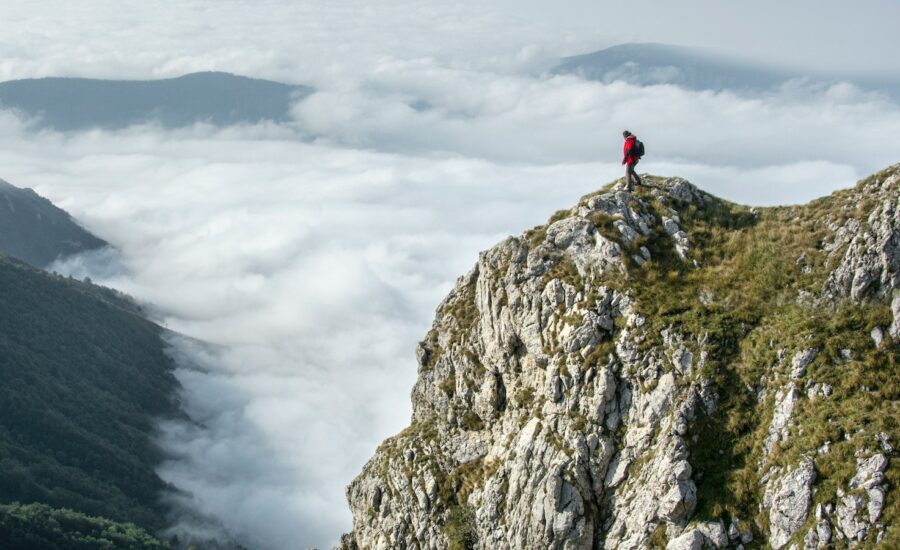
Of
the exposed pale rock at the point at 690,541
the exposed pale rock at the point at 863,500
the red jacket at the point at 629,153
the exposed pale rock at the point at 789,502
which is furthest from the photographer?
the red jacket at the point at 629,153

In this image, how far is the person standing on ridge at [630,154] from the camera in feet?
164

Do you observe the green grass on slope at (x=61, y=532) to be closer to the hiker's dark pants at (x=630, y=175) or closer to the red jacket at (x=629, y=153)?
the hiker's dark pants at (x=630, y=175)

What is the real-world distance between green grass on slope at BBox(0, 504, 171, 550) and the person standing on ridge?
159m

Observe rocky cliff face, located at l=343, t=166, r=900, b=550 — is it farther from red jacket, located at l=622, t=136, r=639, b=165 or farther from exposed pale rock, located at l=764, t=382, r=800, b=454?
red jacket, located at l=622, t=136, r=639, b=165

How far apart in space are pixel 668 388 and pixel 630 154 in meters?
17.7

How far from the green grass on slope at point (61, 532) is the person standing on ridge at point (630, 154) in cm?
15944

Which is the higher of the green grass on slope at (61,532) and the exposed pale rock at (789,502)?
the green grass on slope at (61,532)

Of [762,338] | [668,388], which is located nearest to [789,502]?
[668,388]

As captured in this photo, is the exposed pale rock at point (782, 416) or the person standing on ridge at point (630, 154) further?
the person standing on ridge at point (630, 154)

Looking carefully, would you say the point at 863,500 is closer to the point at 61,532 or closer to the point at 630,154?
the point at 630,154

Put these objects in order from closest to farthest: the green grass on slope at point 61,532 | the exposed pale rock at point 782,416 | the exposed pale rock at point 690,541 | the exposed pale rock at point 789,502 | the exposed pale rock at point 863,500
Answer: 1. the exposed pale rock at point 863,500
2. the exposed pale rock at point 789,502
3. the exposed pale rock at point 690,541
4. the exposed pale rock at point 782,416
5. the green grass on slope at point 61,532

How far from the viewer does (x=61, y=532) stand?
176500 mm

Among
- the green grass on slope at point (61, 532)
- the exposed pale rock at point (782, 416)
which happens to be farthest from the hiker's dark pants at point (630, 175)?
the green grass on slope at point (61, 532)

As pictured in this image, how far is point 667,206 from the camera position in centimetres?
4834
